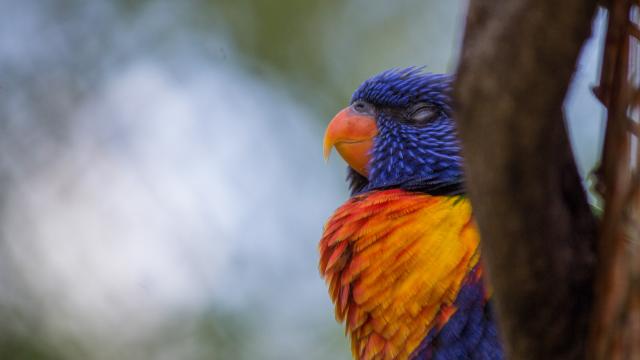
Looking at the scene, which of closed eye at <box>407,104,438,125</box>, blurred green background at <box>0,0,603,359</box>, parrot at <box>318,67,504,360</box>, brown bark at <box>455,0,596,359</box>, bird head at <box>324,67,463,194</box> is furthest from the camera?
blurred green background at <box>0,0,603,359</box>

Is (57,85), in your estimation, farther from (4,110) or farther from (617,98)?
(617,98)

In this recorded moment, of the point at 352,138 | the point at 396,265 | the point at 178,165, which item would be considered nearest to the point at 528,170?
the point at 396,265

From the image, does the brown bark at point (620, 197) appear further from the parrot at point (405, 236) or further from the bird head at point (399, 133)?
the bird head at point (399, 133)

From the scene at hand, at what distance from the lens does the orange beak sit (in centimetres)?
249

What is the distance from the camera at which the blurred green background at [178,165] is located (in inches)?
159

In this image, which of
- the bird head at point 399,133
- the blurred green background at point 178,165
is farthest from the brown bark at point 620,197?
the blurred green background at point 178,165

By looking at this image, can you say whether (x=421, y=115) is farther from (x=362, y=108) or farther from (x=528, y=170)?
(x=528, y=170)

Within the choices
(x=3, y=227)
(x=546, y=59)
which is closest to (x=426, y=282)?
(x=546, y=59)

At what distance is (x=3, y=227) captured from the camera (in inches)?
158

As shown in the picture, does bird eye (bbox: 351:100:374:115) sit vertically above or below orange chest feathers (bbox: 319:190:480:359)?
above

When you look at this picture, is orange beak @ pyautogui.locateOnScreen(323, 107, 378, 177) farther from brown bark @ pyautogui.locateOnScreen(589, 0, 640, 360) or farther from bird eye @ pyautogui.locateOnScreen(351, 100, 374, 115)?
brown bark @ pyautogui.locateOnScreen(589, 0, 640, 360)

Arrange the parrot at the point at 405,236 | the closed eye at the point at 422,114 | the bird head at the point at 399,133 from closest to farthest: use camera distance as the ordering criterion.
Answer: the parrot at the point at 405,236 < the bird head at the point at 399,133 < the closed eye at the point at 422,114

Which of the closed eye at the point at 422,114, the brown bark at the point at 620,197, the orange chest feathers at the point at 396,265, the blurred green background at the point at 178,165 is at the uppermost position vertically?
the blurred green background at the point at 178,165

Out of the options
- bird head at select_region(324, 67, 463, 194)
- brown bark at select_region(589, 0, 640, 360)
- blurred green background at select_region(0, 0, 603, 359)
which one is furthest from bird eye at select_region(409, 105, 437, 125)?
brown bark at select_region(589, 0, 640, 360)
